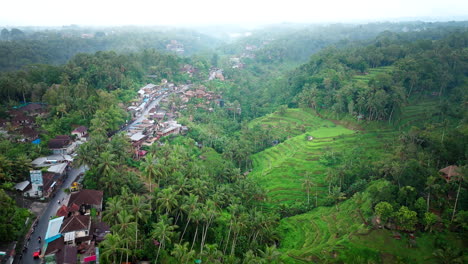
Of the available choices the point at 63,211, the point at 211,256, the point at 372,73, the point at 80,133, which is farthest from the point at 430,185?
the point at 372,73

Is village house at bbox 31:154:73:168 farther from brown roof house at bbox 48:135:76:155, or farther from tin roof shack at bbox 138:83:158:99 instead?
tin roof shack at bbox 138:83:158:99

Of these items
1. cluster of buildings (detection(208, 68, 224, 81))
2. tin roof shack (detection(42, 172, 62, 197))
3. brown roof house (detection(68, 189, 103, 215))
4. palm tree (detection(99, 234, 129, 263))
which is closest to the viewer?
palm tree (detection(99, 234, 129, 263))

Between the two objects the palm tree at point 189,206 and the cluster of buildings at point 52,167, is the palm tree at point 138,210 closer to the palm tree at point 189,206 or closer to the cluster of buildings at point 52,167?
the palm tree at point 189,206

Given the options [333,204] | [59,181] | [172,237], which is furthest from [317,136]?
[59,181]

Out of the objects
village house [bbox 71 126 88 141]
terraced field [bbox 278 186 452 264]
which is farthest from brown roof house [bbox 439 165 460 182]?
village house [bbox 71 126 88 141]

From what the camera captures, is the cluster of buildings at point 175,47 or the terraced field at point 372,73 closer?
the terraced field at point 372,73

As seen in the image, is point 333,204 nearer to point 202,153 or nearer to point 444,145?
point 444,145

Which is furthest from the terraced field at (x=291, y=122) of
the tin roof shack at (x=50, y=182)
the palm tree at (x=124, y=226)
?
the palm tree at (x=124, y=226)
